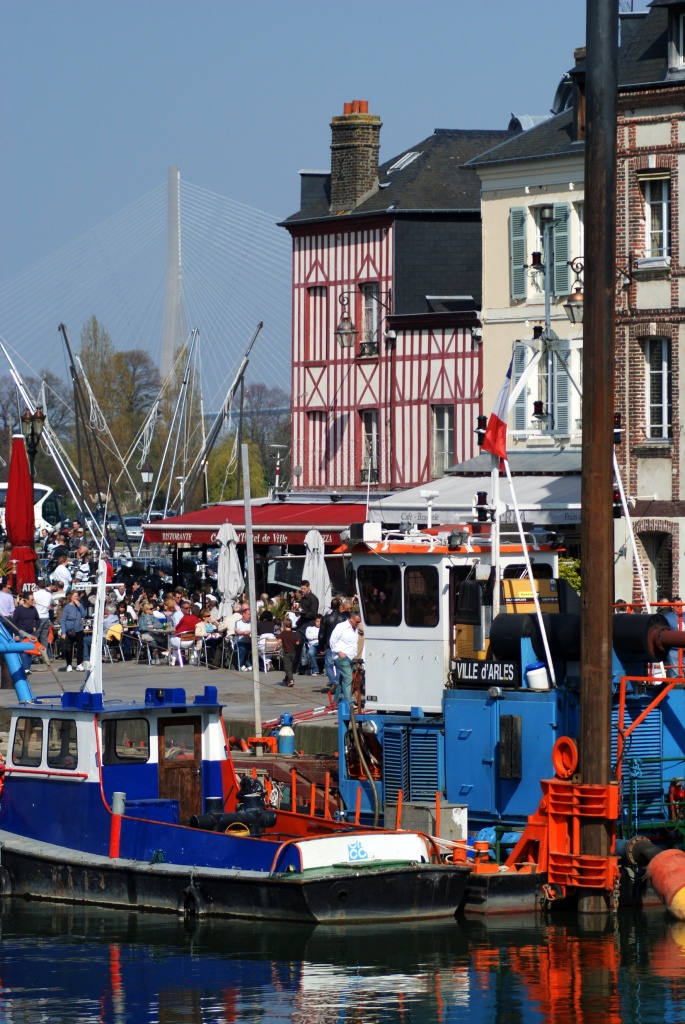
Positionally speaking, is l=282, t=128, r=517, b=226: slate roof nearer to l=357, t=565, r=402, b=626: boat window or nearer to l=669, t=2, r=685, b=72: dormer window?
l=669, t=2, r=685, b=72: dormer window

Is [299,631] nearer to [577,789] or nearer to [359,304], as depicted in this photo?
[577,789]

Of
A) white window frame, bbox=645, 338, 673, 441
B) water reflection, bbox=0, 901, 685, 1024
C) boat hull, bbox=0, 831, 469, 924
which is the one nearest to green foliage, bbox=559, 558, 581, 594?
white window frame, bbox=645, 338, 673, 441

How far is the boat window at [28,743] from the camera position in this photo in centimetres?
2012

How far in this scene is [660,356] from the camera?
33875 mm

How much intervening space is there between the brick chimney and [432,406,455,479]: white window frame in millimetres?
6307

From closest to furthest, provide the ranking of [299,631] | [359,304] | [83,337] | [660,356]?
[299,631] → [660,356] → [359,304] → [83,337]

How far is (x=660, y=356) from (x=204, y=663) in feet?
32.4

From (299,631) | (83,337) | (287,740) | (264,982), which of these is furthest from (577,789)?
(83,337)

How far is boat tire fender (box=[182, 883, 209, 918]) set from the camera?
58.6ft

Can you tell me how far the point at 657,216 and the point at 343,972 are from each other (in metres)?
20.8

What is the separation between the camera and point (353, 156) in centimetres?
4841

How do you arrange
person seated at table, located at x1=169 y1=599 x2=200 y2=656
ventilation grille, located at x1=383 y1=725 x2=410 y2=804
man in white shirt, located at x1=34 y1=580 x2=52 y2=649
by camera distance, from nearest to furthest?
1. ventilation grille, located at x1=383 y1=725 x2=410 y2=804
2. person seated at table, located at x1=169 y1=599 x2=200 y2=656
3. man in white shirt, located at x1=34 y1=580 x2=52 y2=649

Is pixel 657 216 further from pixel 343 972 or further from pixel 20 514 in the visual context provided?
pixel 343 972

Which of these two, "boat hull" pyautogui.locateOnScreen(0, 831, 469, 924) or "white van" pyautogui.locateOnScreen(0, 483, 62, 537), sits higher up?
"white van" pyautogui.locateOnScreen(0, 483, 62, 537)
